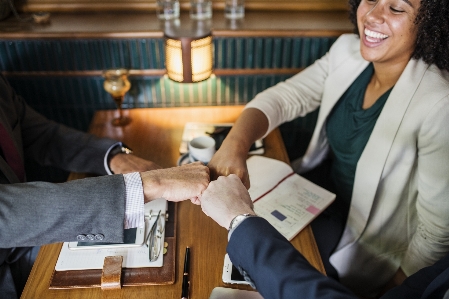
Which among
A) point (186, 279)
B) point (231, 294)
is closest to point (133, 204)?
point (186, 279)

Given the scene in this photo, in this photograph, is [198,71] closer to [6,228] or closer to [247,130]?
[247,130]

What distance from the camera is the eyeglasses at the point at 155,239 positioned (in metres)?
1.03

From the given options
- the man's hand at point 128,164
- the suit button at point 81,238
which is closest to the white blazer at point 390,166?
the man's hand at point 128,164

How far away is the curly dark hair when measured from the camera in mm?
1182

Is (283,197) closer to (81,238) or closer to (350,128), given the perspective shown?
(350,128)

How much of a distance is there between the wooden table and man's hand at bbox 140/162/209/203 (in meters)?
0.11

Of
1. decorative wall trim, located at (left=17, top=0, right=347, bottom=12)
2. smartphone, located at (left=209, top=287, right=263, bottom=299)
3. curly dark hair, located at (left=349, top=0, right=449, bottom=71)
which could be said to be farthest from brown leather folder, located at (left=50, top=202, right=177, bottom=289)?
decorative wall trim, located at (left=17, top=0, right=347, bottom=12)

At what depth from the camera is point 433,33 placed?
3.97ft

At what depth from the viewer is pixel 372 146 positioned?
1.35 m

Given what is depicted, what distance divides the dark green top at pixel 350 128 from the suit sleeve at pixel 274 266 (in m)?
0.73

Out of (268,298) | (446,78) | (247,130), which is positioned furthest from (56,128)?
(446,78)

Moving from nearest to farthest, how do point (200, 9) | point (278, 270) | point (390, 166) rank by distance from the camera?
point (278, 270) < point (390, 166) < point (200, 9)

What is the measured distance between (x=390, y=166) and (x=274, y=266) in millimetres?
701

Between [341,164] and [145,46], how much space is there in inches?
42.4
